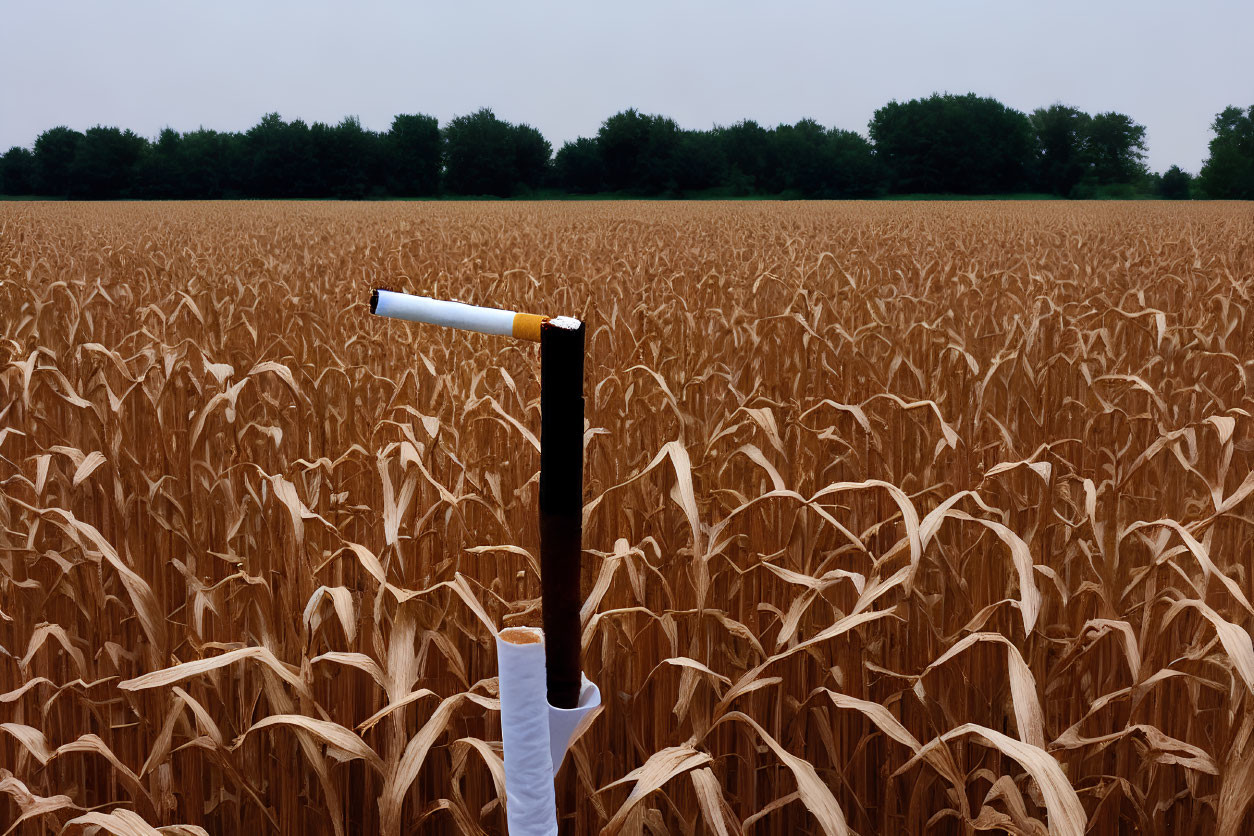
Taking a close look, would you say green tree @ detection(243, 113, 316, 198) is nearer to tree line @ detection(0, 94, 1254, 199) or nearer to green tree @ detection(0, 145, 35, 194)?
tree line @ detection(0, 94, 1254, 199)

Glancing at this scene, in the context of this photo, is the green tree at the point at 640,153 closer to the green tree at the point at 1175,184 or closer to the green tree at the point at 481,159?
the green tree at the point at 481,159

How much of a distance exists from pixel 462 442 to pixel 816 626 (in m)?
1.48

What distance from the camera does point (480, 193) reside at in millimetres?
61875

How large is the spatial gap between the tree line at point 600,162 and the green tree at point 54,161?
0.10m

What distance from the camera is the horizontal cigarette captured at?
2.66 ft

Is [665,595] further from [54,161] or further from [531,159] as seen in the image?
[54,161]

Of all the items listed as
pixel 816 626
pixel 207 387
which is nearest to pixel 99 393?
pixel 207 387

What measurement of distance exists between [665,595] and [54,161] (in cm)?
7368

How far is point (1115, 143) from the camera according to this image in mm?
66688

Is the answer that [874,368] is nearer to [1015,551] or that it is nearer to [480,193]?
[1015,551]

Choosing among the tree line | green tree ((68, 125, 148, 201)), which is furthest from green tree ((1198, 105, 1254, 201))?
green tree ((68, 125, 148, 201))

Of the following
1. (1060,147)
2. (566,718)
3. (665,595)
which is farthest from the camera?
(1060,147)

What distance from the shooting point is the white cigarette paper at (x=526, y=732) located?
82 centimetres

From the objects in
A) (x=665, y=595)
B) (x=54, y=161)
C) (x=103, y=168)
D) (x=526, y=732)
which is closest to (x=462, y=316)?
(x=526, y=732)
